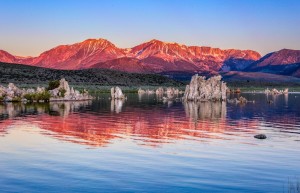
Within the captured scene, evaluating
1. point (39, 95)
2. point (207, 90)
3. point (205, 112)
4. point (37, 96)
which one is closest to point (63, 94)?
point (39, 95)

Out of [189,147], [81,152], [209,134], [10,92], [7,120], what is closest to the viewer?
[81,152]

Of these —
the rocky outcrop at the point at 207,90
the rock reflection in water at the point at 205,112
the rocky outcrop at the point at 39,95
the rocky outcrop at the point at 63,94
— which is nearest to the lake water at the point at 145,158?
the rock reflection in water at the point at 205,112

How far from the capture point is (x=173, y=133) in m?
39.0

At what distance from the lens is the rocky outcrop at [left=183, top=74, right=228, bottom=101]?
100 meters

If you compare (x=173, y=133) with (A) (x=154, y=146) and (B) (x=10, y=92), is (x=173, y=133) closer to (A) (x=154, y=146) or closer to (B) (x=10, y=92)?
(A) (x=154, y=146)

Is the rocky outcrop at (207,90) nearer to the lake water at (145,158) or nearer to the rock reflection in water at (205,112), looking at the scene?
the rock reflection in water at (205,112)

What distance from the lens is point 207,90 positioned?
102m

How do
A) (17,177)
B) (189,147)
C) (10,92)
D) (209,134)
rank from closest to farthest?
(17,177), (189,147), (209,134), (10,92)

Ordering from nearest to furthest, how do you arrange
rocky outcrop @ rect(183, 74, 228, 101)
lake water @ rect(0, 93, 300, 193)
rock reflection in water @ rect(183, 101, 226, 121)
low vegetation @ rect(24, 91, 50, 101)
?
1. lake water @ rect(0, 93, 300, 193)
2. rock reflection in water @ rect(183, 101, 226, 121)
3. low vegetation @ rect(24, 91, 50, 101)
4. rocky outcrop @ rect(183, 74, 228, 101)

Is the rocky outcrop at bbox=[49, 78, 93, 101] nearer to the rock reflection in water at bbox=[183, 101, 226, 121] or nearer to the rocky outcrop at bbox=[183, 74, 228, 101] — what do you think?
the rocky outcrop at bbox=[183, 74, 228, 101]

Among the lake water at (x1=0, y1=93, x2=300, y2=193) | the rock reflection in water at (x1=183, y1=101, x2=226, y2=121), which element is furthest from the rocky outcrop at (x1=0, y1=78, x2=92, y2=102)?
the lake water at (x1=0, y1=93, x2=300, y2=193)

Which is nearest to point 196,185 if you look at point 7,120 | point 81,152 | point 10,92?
point 81,152

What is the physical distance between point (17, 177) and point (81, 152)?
7093 millimetres

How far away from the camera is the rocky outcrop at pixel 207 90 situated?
100 metres
